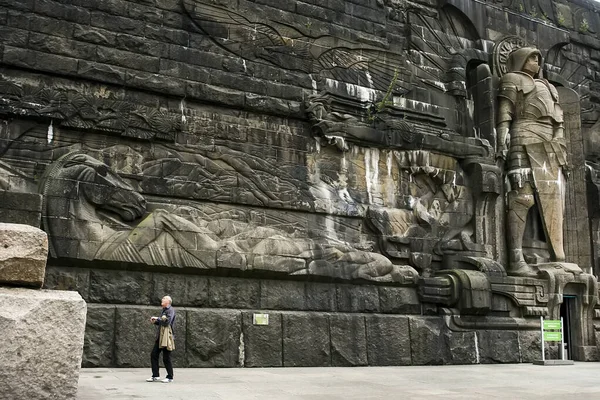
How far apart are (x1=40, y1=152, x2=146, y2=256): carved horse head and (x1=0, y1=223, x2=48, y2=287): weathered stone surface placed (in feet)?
18.3

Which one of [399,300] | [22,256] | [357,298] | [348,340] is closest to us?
[22,256]

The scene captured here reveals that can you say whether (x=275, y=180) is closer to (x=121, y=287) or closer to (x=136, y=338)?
(x=121, y=287)

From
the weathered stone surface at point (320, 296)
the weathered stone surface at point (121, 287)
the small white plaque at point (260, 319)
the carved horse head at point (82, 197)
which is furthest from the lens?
the weathered stone surface at point (320, 296)

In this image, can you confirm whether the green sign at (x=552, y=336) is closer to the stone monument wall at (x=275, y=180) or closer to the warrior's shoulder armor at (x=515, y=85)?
the stone monument wall at (x=275, y=180)

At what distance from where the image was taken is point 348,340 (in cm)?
1270

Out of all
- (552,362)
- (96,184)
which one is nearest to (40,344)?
(96,184)

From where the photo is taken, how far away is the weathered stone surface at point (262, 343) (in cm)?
1181

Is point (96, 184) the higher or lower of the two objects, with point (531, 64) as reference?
lower

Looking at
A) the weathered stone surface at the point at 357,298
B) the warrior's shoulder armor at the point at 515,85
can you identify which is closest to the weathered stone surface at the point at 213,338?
the weathered stone surface at the point at 357,298

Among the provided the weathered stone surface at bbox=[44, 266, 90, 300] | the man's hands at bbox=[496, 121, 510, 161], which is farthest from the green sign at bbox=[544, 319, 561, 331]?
the weathered stone surface at bbox=[44, 266, 90, 300]

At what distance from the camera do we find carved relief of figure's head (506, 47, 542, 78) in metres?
17.0

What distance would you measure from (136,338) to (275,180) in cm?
427

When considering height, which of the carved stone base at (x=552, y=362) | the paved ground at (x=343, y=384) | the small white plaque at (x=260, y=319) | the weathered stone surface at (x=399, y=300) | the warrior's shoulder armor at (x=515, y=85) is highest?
the warrior's shoulder armor at (x=515, y=85)

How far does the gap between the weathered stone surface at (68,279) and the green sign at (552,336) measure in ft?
31.1
